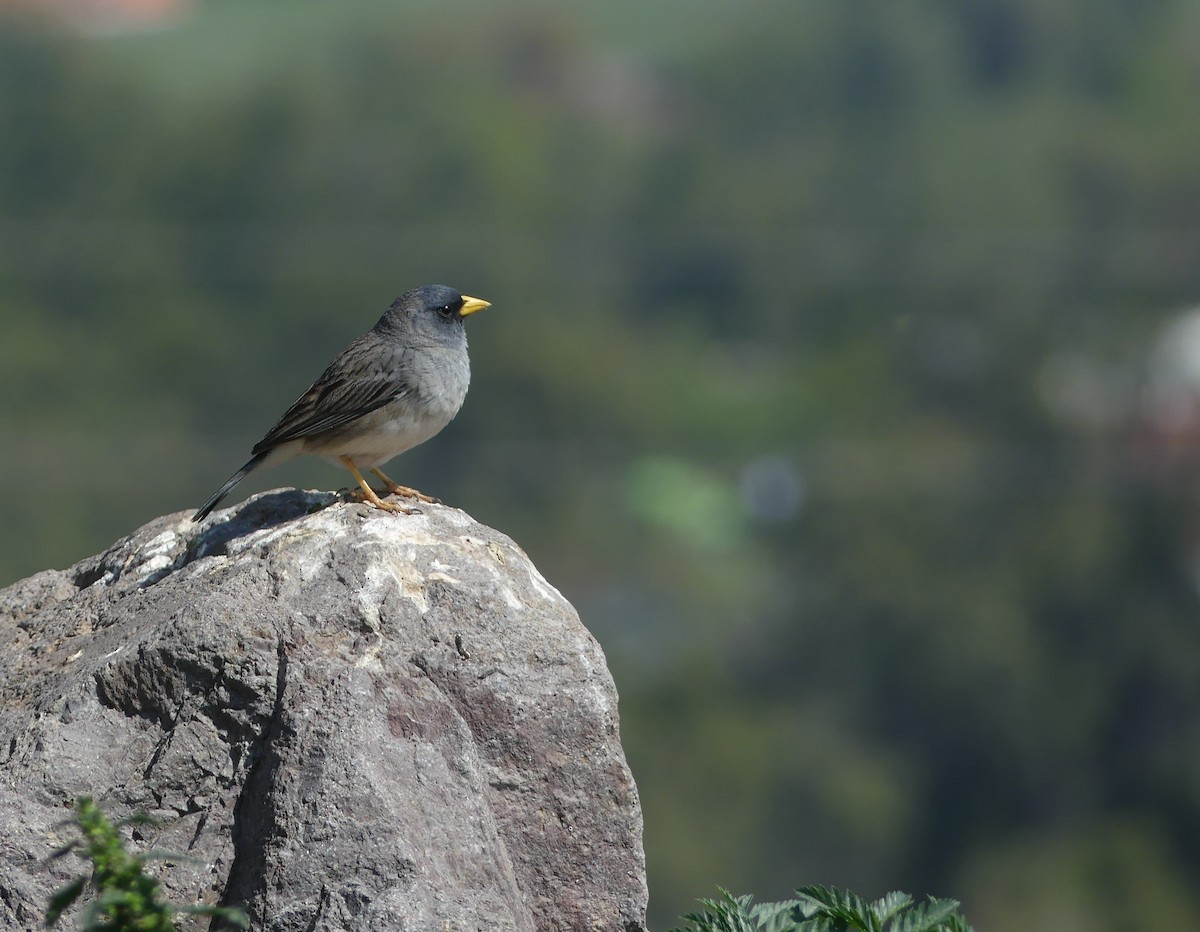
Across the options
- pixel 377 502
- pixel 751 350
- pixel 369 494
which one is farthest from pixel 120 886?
pixel 751 350

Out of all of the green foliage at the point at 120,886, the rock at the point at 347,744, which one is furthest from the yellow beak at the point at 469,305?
the green foliage at the point at 120,886

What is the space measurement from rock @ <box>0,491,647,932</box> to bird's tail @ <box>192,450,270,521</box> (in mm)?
789

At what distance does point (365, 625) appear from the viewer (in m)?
6.25

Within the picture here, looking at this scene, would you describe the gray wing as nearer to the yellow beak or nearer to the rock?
the yellow beak

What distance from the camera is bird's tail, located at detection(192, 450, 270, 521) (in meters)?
7.51

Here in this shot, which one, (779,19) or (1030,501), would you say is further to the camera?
(779,19)

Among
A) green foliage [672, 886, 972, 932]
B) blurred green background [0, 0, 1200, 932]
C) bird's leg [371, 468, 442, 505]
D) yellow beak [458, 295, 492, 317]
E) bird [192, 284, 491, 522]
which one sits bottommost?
green foliage [672, 886, 972, 932]

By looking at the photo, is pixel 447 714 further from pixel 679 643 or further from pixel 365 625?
pixel 679 643

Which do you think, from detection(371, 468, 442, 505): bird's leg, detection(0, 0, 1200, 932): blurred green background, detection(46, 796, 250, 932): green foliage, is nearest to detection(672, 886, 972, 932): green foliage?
detection(371, 468, 442, 505): bird's leg

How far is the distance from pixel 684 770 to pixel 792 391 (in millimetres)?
17504

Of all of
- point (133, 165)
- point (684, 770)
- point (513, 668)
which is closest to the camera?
point (513, 668)

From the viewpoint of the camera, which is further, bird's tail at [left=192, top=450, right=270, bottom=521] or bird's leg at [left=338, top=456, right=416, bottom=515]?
bird's tail at [left=192, top=450, right=270, bottom=521]

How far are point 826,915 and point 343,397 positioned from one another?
322 cm

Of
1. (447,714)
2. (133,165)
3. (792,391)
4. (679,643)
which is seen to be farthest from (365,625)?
(133,165)
